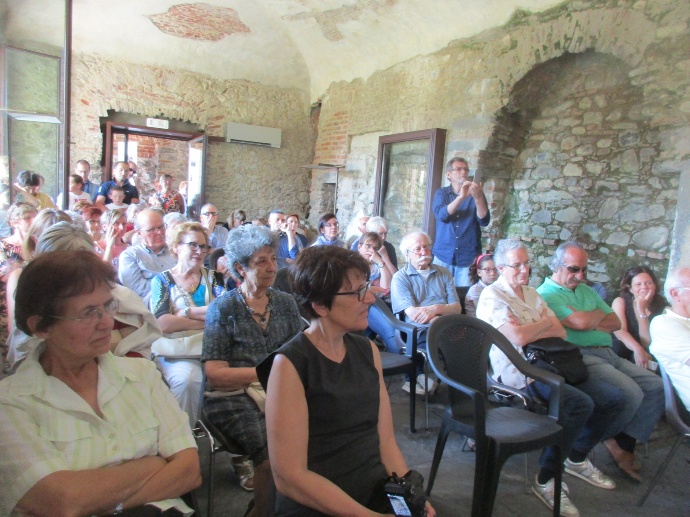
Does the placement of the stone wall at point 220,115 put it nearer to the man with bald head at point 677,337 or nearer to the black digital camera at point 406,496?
the man with bald head at point 677,337

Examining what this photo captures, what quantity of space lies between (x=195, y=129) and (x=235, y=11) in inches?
79.6

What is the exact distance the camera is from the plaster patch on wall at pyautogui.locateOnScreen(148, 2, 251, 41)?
24.0ft

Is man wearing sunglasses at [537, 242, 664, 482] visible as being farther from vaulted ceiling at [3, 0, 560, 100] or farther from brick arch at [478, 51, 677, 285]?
vaulted ceiling at [3, 0, 560, 100]

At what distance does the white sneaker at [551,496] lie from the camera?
2201 millimetres

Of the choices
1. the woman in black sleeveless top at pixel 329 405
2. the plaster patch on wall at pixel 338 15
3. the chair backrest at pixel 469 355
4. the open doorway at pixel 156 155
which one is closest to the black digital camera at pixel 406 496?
the woman in black sleeveless top at pixel 329 405

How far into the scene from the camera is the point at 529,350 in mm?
Result: 2602

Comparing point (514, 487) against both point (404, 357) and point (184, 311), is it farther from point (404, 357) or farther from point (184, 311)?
point (184, 311)

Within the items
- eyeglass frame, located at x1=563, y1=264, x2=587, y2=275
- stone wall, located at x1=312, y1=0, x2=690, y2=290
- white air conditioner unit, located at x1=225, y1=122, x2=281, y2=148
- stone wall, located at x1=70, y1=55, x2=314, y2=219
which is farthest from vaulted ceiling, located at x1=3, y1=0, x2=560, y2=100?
eyeglass frame, located at x1=563, y1=264, x2=587, y2=275

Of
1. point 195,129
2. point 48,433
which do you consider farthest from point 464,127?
point 48,433

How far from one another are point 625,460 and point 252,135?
749 centimetres

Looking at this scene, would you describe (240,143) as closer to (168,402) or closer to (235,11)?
(235,11)

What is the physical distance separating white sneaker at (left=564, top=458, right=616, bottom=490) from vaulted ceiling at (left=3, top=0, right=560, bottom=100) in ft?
15.3

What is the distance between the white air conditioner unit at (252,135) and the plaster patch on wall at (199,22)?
1.45 meters

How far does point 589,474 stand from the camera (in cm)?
249
